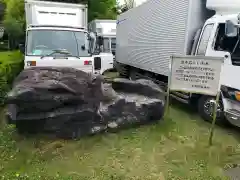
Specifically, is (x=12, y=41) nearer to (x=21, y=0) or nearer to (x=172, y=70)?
(x=21, y=0)

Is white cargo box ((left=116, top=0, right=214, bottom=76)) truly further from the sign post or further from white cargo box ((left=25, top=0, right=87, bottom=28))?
white cargo box ((left=25, top=0, right=87, bottom=28))

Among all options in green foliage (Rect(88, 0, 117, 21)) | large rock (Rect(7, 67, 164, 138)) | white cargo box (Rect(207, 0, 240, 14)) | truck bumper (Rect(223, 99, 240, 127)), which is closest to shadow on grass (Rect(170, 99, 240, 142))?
truck bumper (Rect(223, 99, 240, 127))

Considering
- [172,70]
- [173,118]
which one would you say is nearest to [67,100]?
[172,70]

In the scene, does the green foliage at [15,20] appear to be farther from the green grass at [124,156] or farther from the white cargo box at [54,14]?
the green grass at [124,156]

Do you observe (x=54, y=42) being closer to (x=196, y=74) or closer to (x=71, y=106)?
(x=71, y=106)

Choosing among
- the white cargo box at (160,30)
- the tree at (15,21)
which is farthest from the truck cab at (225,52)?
the tree at (15,21)

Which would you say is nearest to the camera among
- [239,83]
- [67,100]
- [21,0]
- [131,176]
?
[131,176]

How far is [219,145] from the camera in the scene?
4715mm

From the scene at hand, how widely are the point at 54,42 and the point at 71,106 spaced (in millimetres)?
3200

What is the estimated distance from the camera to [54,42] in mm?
7141

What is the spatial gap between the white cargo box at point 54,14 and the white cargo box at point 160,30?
2.26 meters

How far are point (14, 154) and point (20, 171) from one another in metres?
0.56

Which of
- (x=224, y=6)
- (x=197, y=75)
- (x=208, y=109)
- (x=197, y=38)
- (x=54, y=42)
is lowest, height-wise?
(x=208, y=109)

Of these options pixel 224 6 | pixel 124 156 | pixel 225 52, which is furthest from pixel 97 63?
pixel 124 156
